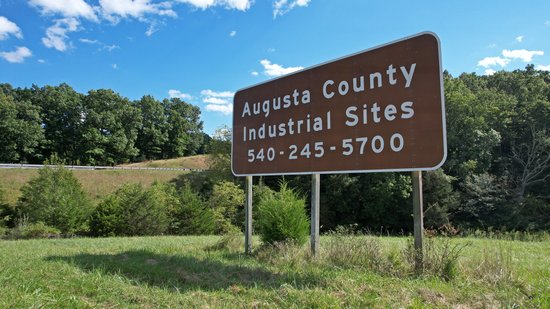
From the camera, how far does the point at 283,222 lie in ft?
25.7

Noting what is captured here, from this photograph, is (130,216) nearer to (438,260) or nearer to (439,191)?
(438,260)

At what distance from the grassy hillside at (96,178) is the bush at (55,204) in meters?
6.23

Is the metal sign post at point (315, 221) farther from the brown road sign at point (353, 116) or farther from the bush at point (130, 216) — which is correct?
the bush at point (130, 216)

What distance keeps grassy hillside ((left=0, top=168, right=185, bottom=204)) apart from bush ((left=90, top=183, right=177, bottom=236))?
13.6 m

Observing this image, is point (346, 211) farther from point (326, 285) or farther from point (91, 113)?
point (91, 113)

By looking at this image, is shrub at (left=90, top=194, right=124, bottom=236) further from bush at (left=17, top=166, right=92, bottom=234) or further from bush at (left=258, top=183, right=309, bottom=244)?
bush at (left=258, top=183, right=309, bottom=244)

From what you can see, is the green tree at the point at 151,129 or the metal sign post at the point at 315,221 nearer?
the metal sign post at the point at 315,221

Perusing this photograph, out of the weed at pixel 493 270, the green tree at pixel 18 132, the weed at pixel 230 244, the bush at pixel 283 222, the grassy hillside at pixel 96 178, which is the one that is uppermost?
the green tree at pixel 18 132

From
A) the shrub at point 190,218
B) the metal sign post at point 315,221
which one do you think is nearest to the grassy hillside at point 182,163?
the shrub at point 190,218

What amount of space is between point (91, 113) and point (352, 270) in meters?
71.4

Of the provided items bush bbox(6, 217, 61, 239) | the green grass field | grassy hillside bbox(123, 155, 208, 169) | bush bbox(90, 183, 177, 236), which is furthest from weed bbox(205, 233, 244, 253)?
grassy hillside bbox(123, 155, 208, 169)

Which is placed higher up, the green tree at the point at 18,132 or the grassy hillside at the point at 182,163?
the green tree at the point at 18,132

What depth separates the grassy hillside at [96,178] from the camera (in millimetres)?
32938

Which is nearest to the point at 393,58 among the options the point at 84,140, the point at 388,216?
the point at 388,216
